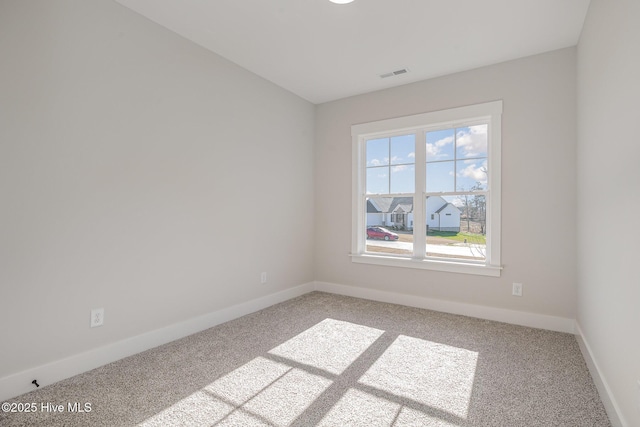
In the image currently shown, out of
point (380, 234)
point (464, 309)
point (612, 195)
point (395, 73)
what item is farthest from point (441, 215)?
point (612, 195)

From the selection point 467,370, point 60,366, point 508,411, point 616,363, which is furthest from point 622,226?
point 60,366

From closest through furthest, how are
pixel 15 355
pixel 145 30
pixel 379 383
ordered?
1. pixel 15 355
2. pixel 379 383
3. pixel 145 30

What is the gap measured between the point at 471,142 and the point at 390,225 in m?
1.31

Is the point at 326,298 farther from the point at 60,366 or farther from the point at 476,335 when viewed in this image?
the point at 60,366

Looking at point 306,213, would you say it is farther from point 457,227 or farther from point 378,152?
point 457,227

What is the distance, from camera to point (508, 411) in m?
1.80

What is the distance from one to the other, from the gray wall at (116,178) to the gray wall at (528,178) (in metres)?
1.94

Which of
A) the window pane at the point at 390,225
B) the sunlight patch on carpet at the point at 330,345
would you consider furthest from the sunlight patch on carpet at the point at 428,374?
the window pane at the point at 390,225

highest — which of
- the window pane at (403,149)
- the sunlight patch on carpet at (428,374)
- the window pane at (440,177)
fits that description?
the window pane at (403,149)

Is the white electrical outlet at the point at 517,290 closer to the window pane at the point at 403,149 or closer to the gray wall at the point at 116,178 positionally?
the window pane at the point at 403,149

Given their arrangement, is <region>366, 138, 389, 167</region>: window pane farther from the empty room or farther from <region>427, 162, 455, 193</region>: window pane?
<region>427, 162, 455, 193</region>: window pane

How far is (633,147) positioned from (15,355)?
135 inches

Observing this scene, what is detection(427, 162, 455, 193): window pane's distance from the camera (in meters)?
3.64

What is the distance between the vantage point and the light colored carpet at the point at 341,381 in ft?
5.71
